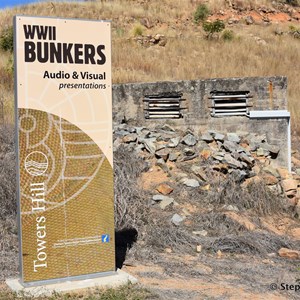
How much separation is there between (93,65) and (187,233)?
334 centimetres

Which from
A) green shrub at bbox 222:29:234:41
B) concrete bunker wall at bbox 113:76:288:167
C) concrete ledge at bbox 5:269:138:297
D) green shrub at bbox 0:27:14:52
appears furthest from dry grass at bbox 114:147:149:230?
green shrub at bbox 222:29:234:41

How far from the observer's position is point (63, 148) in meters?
5.00

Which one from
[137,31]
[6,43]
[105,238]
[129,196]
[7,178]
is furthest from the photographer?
[137,31]

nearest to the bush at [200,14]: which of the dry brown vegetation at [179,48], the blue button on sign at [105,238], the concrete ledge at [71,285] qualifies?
the dry brown vegetation at [179,48]

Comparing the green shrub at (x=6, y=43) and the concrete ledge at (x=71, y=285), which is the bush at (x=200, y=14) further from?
the concrete ledge at (x=71, y=285)

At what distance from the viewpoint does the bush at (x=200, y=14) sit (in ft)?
102

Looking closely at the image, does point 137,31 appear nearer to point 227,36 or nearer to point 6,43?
point 227,36

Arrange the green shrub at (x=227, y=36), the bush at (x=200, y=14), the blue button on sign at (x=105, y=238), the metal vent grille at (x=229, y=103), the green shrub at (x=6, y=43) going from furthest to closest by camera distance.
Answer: the bush at (x=200, y=14) → the green shrub at (x=227, y=36) → the green shrub at (x=6, y=43) → the metal vent grille at (x=229, y=103) → the blue button on sign at (x=105, y=238)

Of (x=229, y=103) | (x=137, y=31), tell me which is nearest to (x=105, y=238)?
(x=229, y=103)

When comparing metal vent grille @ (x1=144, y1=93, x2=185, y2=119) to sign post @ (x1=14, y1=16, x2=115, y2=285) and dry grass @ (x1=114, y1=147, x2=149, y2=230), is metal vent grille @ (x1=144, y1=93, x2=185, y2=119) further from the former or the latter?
sign post @ (x1=14, y1=16, x2=115, y2=285)

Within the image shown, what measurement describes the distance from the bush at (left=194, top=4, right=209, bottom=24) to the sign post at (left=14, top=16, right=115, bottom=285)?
27.1 metres

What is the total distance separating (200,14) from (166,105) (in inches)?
849

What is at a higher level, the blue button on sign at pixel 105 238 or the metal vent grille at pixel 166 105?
the metal vent grille at pixel 166 105

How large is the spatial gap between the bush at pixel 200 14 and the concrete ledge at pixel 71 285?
90.7 ft
